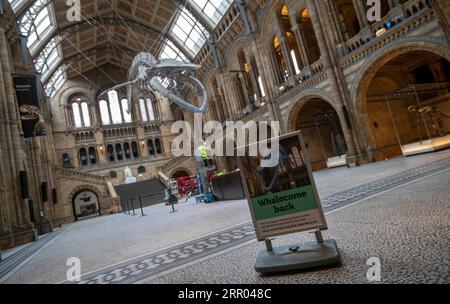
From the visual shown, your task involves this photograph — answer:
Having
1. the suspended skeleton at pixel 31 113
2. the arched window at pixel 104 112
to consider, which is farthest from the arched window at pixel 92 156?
the suspended skeleton at pixel 31 113

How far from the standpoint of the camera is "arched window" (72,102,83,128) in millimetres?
30603

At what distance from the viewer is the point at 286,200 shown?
214 cm

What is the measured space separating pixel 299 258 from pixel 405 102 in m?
17.4

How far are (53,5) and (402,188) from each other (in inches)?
998

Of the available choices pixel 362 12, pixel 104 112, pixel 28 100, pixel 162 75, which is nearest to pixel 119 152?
pixel 104 112

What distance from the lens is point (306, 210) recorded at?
2.09 metres

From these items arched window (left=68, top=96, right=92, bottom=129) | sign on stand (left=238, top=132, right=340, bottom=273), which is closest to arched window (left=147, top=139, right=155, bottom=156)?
arched window (left=68, top=96, right=92, bottom=129)

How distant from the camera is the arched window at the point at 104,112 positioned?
3193 centimetres

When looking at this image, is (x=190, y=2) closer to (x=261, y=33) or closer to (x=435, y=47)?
(x=261, y=33)

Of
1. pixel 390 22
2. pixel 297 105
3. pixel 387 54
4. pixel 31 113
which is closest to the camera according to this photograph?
pixel 390 22

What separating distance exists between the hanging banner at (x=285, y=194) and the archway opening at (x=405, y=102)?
40.3ft

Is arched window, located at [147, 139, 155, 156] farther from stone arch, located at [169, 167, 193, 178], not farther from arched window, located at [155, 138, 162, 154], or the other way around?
stone arch, located at [169, 167, 193, 178]

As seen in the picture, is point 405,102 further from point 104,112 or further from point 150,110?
point 104,112

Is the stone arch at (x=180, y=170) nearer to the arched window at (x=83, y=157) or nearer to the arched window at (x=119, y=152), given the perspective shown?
the arched window at (x=119, y=152)
